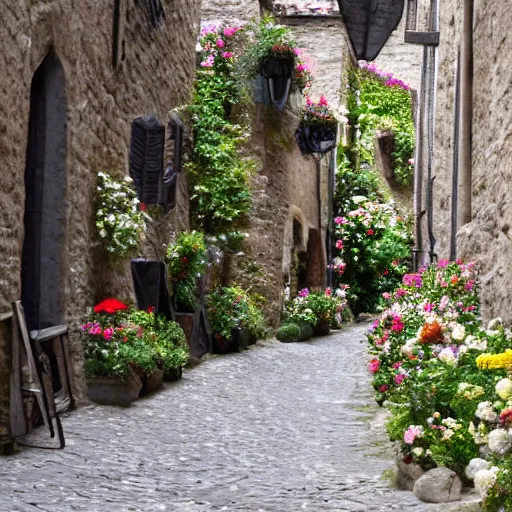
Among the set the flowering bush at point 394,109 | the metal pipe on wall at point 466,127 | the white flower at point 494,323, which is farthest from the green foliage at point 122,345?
the flowering bush at point 394,109

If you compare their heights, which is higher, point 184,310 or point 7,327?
point 7,327

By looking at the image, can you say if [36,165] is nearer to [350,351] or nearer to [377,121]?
[350,351]

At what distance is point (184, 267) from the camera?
9.09 meters

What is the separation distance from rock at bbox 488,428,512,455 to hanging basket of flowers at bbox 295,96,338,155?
1060 cm

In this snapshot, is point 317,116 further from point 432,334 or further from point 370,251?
point 432,334

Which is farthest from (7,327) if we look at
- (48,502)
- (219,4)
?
(219,4)

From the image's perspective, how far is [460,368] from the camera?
4.18 metres

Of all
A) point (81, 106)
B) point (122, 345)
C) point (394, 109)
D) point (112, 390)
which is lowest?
point (112, 390)

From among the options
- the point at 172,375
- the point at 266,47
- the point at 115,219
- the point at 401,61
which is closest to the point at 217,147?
the point at 266,47

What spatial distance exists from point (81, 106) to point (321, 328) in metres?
7.79

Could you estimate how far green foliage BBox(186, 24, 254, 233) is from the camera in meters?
10.9

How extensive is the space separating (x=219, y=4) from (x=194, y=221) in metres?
3.82

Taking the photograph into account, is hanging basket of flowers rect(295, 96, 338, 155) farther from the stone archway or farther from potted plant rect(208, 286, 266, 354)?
potted plant rect(208, 286, 266, 354)

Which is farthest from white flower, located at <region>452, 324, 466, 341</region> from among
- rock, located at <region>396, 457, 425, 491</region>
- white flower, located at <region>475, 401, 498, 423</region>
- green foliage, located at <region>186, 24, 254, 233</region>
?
green foliage, located at <region>186, 24, 254, 233</region>
